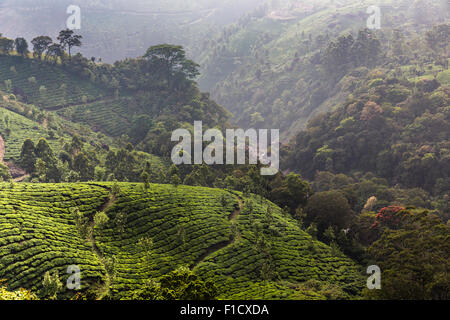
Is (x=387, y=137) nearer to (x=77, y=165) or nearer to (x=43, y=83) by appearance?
(x=77, y=165)

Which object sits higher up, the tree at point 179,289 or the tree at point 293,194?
the tree at point 293,194

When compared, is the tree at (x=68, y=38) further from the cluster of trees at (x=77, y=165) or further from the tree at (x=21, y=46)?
the cluster of trees at (x=77, y=165)

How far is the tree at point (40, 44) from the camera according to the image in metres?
105

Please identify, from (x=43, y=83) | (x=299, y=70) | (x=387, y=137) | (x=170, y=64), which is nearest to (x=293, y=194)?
(x=387, y=137)

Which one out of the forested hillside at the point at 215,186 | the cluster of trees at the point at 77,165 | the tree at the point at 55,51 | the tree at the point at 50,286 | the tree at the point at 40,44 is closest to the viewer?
the tree at the point at 50,286

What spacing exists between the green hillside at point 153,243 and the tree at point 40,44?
253ft

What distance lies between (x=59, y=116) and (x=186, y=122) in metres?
37.5

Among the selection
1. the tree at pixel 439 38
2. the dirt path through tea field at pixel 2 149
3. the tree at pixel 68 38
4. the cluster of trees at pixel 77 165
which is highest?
the tree at pixel 439 38

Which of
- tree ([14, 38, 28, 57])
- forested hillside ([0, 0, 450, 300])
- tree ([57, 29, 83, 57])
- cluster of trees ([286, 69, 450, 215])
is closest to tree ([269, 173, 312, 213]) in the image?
forested hillside ([0, 0, 450, 300])

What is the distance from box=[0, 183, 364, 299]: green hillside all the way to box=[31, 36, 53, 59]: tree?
77.2 meters

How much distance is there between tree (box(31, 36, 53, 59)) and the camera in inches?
4126

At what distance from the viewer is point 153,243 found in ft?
140

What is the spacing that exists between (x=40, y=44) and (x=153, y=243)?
307ft

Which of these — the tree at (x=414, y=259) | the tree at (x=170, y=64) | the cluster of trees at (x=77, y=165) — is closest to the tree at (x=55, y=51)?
the tree at (x=170, y=64)
